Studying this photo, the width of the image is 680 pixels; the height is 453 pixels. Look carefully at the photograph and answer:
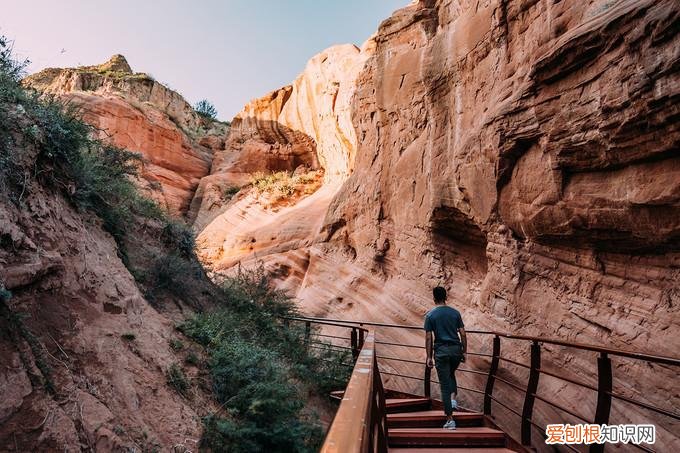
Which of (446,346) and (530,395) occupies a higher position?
(446,346)

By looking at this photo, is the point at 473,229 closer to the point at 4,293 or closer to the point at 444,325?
the point at 444,325

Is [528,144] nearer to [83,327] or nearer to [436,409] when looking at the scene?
[436,409]

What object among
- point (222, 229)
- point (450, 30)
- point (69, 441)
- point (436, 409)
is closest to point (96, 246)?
point (69, 441)

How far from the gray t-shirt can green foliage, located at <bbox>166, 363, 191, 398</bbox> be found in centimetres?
278

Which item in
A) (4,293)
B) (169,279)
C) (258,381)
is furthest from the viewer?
(169,279)

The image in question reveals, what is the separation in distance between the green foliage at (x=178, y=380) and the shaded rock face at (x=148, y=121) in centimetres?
1431

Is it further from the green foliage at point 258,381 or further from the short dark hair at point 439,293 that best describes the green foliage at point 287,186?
the short dark hair at point 439,293

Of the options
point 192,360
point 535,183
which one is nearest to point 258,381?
point 192,360

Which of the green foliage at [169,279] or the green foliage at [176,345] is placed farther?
the green foliage at [169,279]

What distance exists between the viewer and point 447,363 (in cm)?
468

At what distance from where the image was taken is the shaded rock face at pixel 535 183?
4.62 meters

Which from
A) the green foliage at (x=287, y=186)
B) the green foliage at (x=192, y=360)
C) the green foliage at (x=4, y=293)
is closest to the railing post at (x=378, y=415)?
the green foliage at (x=192, y=360)

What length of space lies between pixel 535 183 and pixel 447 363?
3195 mm

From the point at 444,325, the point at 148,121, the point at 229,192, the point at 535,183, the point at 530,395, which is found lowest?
the point at 530,395
